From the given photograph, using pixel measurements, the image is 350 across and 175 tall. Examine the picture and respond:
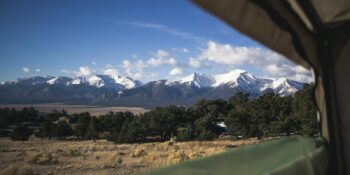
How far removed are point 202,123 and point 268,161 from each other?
49857 mm

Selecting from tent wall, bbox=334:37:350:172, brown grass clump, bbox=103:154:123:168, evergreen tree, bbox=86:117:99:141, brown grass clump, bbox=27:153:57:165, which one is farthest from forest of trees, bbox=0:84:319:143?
tent wall, bbox=334:37:350:172

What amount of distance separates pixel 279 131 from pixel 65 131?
3491 cm

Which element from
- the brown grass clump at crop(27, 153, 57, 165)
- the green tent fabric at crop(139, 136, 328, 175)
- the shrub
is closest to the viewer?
the green tent fabric at crop(139, 136, 328, 175)

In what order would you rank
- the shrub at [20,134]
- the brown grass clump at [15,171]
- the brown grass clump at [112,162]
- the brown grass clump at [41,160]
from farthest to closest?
the shrub at [20,134]
the brown grass clump at [41,160]
the brown grass clump at [112,162]
the brown grass clump at [15,171]

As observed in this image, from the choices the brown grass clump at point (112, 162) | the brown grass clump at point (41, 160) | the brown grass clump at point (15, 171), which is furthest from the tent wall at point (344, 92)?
the brown grass clump at point (41, 160)

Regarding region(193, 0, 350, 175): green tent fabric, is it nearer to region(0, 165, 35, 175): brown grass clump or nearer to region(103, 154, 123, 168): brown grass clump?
region(0, 165, 35, 175): brown grass clump

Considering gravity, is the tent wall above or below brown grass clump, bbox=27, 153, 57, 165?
above

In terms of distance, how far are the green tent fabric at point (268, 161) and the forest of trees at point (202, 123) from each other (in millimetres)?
28681

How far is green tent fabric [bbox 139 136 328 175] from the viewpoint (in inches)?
142

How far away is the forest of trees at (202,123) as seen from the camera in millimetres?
38000

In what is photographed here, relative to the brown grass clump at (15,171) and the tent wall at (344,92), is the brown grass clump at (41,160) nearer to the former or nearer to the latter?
the brown grass clump at (15,171)

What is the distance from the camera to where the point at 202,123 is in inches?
2105

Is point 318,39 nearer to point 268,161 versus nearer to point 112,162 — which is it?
point 268,161

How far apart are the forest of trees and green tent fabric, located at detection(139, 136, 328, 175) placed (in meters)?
28.7
